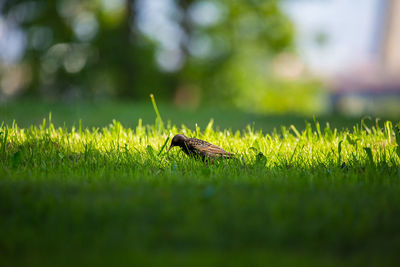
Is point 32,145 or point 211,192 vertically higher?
point 32,145

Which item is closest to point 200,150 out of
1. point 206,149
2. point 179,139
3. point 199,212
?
point 206,149

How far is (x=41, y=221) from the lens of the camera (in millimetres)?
2090

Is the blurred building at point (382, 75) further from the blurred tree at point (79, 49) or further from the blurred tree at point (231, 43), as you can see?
the blurred tree at point (79, 49)

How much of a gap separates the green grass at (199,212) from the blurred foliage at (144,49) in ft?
54.8

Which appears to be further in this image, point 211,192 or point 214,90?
point 214,90

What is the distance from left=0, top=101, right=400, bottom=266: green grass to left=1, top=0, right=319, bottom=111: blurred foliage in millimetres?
16715

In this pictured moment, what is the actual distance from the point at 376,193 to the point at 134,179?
170 cm

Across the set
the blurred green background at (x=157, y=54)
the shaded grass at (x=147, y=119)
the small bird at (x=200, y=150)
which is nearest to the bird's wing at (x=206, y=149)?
the small bird at (x=200, y=150)

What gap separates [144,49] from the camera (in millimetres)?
20734

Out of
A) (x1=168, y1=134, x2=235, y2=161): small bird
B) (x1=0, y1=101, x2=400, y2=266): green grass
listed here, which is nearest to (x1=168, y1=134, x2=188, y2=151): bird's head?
(x1=168, y1=134, x2=235, y2=161): small bird

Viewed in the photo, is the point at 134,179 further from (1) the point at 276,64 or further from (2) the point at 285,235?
(1) the point at 276,64

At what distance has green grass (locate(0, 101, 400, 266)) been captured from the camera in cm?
175

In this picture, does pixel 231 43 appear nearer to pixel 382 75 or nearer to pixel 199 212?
pixel 382 75

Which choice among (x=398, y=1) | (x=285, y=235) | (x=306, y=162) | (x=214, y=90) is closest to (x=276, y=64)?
(x=214, y=90)
